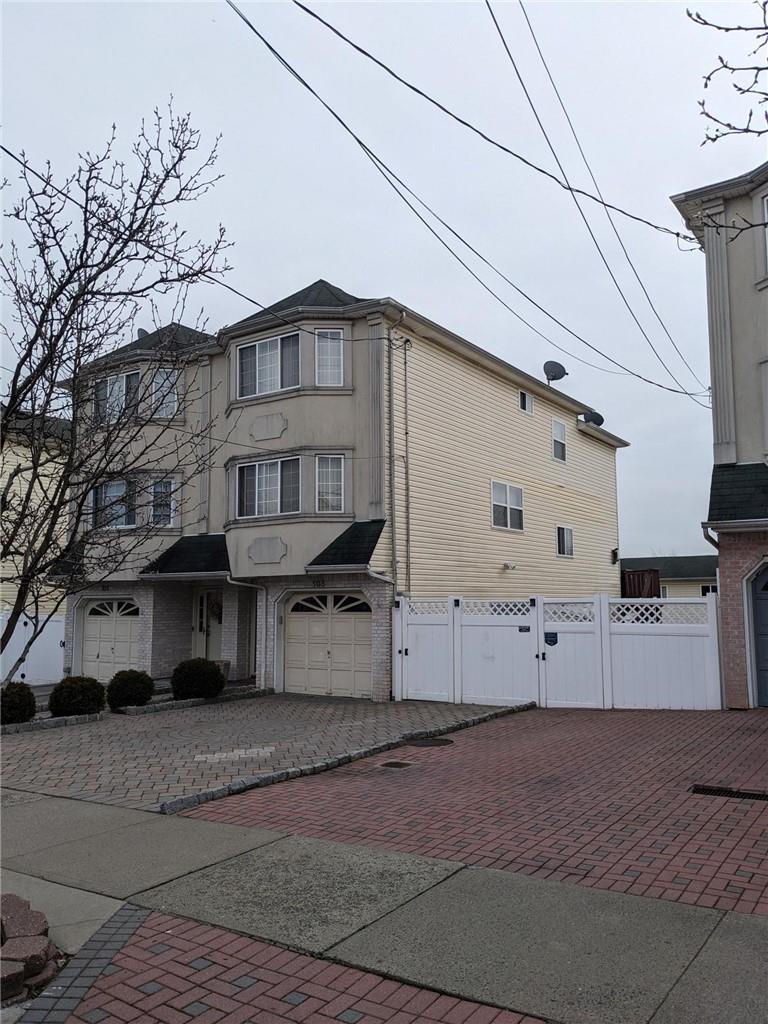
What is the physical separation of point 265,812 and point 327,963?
3410mm

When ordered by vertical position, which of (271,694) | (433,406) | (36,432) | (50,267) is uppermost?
(433,406)

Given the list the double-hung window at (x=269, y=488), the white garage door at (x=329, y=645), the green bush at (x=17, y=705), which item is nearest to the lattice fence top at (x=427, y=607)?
the white garage door at (x=329, y=645)

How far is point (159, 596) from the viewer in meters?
21.6

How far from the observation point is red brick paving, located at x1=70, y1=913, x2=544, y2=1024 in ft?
12.7

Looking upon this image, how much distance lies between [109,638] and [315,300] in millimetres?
10957

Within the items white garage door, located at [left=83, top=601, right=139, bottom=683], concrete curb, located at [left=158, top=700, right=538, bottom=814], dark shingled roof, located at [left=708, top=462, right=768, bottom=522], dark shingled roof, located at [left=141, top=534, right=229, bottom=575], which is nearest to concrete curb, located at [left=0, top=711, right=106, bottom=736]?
dark shingled roof, located at [left=141, top=534, right=229, bottom=575]

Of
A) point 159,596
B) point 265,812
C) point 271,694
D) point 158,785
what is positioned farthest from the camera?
point 159,596

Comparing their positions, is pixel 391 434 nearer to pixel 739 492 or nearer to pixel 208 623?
pixel 739 492

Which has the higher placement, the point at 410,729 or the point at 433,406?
the point at 433,406

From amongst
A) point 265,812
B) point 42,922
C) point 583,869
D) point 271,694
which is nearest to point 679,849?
point 583,869

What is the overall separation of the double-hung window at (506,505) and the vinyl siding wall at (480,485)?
24 cm

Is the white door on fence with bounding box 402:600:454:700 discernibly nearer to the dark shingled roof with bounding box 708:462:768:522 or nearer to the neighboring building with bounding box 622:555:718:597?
the dark shingled roof with bounding box 708:462:768:522

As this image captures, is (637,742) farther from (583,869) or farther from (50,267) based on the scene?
(50,267)

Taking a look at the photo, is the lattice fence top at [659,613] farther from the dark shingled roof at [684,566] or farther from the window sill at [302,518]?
the dark shingled roof at [684,566]
